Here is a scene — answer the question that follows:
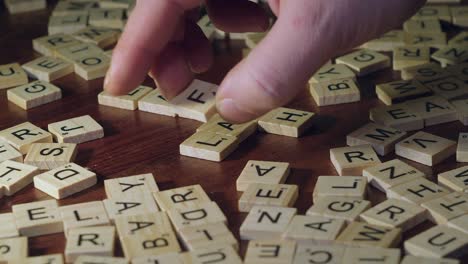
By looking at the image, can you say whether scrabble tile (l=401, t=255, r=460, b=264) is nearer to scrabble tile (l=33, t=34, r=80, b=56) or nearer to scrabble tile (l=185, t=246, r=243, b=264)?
scrabble tile (l=185, t=246, r=243, b=264)

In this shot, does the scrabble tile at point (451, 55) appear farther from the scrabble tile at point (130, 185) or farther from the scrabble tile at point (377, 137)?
the scrabble tile at point (130, 185)

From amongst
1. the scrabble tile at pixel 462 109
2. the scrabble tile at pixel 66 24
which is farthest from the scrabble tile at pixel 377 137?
the scrabble tile at pixel 66 24

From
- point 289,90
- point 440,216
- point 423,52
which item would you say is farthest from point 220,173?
point 423,52

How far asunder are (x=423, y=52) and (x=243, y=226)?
2.23ft

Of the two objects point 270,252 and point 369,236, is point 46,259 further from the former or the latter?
point 369,236

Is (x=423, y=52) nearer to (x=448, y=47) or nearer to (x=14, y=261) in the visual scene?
(x=448, y=47)

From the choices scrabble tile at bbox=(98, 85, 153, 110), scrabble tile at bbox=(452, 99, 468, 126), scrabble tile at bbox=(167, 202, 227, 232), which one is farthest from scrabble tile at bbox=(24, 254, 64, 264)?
scrabble tile at bbox=(452, 99, 468, 126)

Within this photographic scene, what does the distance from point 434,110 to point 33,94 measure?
2.24 ft

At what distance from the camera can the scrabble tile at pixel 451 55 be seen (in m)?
1.69

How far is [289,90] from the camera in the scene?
1.23m

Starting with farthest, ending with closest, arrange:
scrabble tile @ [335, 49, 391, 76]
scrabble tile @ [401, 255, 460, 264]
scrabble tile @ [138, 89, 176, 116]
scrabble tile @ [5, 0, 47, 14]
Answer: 1. scrabble tile @ [5, 0, 47, 14]
2. scrabble tile @ [335, 49, 391, 76]
3. scrabble tile @ [138, 89, 176, 116]
4. scrabble tile @ [401, 255, 460, 264]

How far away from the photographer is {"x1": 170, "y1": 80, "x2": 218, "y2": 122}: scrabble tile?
1535 mm

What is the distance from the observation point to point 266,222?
121cm

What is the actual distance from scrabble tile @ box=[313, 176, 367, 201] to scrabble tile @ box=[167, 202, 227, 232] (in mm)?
143
